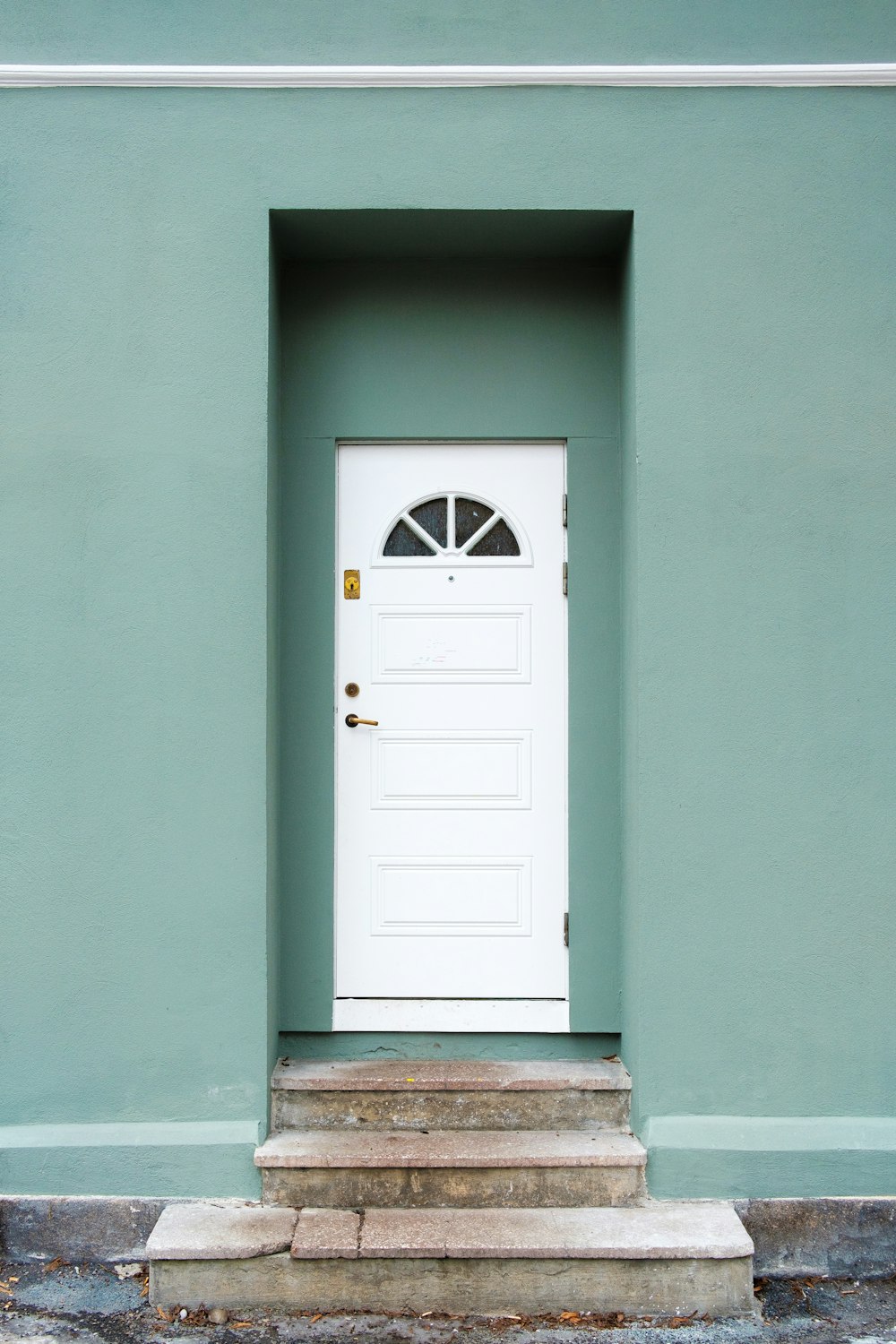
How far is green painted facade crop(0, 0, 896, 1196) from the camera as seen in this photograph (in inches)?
140

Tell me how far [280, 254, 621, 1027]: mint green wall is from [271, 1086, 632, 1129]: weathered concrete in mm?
557

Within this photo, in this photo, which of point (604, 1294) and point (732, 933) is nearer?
point (604, 1294)

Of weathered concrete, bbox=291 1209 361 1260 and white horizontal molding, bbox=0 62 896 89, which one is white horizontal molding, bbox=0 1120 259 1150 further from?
white horizontal molding, bbox=0 62 896 89

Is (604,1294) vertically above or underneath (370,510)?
underneath

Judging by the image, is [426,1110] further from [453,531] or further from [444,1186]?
[453,531]

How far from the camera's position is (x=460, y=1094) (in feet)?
12.0

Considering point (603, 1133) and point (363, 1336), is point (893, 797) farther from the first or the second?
point (363, 1336)

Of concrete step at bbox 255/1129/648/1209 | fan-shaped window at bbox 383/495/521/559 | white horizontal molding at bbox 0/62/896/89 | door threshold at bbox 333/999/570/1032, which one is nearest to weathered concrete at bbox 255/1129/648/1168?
concrete step at bbox 255/1129/648/1209

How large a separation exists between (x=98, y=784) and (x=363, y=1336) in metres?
1.91

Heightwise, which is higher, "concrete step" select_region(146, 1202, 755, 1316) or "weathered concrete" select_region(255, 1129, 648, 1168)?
"weathered concrete" select_region(255, 1129, 648, 1168)

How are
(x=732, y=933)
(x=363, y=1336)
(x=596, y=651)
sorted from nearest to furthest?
(x=363, y=1336) < (x=732, y=933) < (x=596, y=651)

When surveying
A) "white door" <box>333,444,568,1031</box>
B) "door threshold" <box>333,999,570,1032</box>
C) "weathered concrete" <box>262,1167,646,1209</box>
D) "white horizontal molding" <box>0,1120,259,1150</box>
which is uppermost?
"white door" <box>333,444,568,1031</box>

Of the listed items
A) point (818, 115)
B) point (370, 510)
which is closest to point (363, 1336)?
point (370, 510)

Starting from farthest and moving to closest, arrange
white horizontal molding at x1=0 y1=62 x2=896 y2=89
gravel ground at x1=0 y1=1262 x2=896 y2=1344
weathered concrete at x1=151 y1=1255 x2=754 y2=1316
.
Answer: white horizontal molding at x1=0 y1=62 x2=896 y2=89
weathered concrete at x1=151 y1=1255 x2=754 y2=1316
gravel ground at x1=0 y1=1262 x2=896 y2=1344
